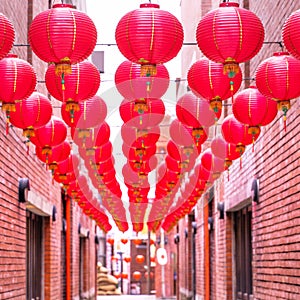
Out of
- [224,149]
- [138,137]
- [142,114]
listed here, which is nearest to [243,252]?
[224,149]

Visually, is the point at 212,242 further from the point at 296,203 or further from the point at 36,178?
the point at 296,203

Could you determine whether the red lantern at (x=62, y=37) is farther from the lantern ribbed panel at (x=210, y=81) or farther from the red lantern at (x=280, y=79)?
the red lantern at (x=280, y=79)

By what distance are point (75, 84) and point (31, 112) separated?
34.7 inches

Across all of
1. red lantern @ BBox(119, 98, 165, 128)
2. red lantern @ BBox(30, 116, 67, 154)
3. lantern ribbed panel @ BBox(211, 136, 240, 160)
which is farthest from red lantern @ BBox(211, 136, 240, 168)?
red lantern @ BBox(30, 116, 67, 154)

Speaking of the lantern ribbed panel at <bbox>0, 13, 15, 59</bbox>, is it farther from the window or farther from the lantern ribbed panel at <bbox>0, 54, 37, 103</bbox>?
the window

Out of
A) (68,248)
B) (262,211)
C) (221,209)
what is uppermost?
(221,209)

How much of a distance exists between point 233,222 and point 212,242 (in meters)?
4.11

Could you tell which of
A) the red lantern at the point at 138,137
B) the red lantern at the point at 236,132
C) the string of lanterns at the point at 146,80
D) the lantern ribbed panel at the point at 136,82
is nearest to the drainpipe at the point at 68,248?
the string of lanterns at the point at 146,80

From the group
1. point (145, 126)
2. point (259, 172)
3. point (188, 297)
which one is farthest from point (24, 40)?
point (188, 297)

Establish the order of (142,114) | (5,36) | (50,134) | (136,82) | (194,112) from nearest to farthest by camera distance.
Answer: (5,36)
(136,82)
(194,112)
(142,114)
(50,134)

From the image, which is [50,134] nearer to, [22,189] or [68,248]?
[22,189]

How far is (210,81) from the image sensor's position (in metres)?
8.62

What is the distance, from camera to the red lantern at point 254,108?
9.12 metres

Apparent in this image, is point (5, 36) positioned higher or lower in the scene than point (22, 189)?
higher
